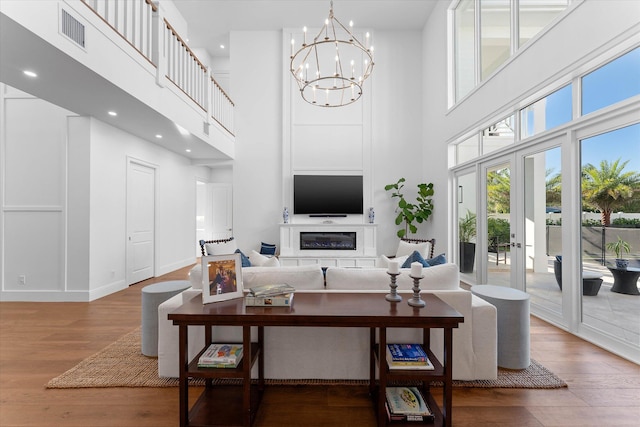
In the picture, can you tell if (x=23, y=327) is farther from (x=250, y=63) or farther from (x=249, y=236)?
(x=250, y=63)

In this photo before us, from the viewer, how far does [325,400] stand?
2.05 metres

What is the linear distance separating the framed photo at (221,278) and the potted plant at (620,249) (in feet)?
10.3

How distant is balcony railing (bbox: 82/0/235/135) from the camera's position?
10.6 ft

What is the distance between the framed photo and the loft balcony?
6.98 ft

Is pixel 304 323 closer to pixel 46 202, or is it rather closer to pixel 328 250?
pixel 46 202

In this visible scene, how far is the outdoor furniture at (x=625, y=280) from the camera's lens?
265 centimetres

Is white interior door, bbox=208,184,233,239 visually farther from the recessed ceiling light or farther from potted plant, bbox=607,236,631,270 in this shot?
potted plant, bbox=607,236,631,270

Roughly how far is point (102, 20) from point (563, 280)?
506 centimetres

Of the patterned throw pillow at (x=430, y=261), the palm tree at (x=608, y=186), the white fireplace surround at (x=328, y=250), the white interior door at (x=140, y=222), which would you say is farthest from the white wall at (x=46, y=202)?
the palm tree at (x=608, y=186)

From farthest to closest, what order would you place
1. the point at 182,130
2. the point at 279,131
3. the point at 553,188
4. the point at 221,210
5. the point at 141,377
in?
the point at 221,210
the point at 279,131
the point at 182,130
the point at 553,188
the point at 141,377

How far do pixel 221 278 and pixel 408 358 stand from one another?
1169mm

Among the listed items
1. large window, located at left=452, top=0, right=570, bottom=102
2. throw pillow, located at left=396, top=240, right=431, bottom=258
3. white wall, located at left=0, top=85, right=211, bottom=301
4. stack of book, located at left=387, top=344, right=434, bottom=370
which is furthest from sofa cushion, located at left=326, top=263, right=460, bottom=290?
white wall, located at left=0, top=85, right=211, bottom=301

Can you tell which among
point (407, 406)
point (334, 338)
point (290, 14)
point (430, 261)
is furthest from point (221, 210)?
point (407, 406)

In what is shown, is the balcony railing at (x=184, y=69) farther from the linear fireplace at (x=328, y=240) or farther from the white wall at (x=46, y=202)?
the linear fireplace at (x=328, y=240)
